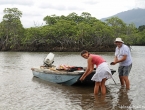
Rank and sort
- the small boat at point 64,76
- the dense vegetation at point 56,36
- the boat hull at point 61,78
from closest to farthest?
the small boat at point 64,76, the boat hull at point 61,78, the dense vegetation at point 56,36

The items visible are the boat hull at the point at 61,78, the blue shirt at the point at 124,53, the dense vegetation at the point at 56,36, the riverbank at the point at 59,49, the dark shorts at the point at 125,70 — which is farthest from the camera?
the dense vegetation at the point at 56,36

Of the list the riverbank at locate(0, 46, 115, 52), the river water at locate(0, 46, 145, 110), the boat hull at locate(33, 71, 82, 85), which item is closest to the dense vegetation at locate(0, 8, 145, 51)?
the riverbank at locate(0, 46, 115, 52)

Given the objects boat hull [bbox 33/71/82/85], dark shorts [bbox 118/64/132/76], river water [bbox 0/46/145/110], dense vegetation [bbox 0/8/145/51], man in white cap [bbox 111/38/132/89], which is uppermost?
dense vegetation [bbox 0/8/145/51]

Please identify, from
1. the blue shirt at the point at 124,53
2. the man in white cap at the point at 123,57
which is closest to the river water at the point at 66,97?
the man in white cap at the point at 123,57

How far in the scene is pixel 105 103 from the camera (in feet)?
28.0

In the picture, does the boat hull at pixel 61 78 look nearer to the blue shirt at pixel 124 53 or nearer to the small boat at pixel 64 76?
the small boat at pixel 64 76

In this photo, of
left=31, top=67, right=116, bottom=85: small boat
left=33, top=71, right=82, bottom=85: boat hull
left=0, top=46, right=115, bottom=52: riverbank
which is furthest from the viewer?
left=0, top=46, right=115, bottom=52: riverbank

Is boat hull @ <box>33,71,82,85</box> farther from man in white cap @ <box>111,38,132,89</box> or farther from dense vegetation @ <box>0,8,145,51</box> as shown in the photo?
dense vegetation @ <box>0,8,145,51</box>

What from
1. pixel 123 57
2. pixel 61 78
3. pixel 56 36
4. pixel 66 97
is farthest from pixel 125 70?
pixel 56 36

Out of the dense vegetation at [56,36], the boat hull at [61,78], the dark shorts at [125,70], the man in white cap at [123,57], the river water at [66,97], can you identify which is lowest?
the river water at [66,97]

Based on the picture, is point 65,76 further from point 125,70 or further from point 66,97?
point 125,70

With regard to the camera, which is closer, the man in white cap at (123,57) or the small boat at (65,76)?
the man in white cap at (123,57)

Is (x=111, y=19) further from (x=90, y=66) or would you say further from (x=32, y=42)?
(x=90, y=66)

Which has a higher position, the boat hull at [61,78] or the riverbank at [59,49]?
the riverbank at [59,49]
